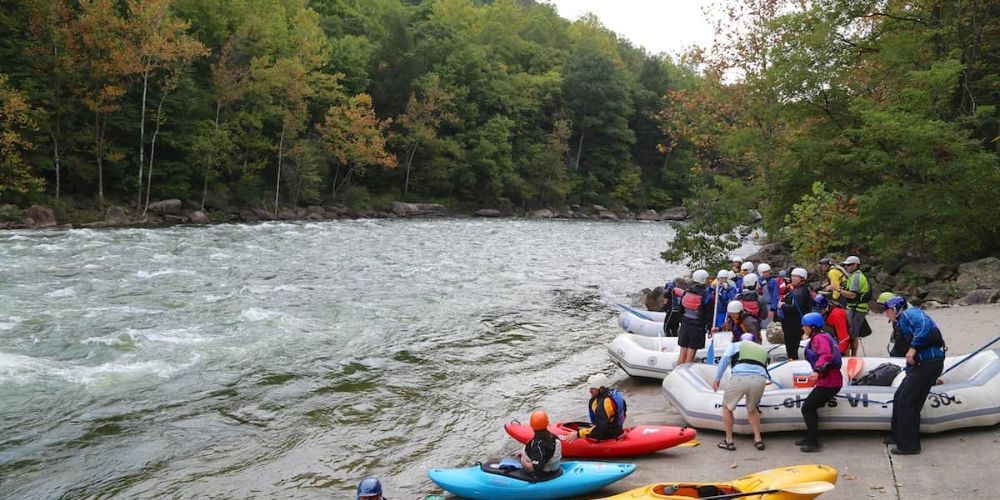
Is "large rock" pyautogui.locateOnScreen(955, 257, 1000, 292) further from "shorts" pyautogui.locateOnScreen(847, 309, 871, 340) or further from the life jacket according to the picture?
the life jacket

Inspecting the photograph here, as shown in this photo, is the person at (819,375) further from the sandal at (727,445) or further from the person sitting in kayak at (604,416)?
the person sitting in kayak at (604,416)

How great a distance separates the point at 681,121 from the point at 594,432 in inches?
833

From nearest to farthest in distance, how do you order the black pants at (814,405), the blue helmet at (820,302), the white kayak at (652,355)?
1. the black pants at (814,405)
2. the blue helmet at (820,302)
3. the white kayak at (652,355)

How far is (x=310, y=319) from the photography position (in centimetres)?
1487

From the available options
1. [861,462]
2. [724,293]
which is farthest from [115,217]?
[861,462]

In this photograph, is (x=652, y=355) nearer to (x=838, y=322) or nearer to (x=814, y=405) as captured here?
(x=838, y=322)

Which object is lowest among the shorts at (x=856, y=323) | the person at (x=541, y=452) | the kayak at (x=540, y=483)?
the kayak at (x=540, y=483)

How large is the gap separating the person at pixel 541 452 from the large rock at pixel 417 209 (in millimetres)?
41101

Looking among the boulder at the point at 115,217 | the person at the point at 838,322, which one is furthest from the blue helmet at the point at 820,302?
the boulder at the point at 115,217

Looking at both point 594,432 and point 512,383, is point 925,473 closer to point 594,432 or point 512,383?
point 594,432

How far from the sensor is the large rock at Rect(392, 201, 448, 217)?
47344 millimetres

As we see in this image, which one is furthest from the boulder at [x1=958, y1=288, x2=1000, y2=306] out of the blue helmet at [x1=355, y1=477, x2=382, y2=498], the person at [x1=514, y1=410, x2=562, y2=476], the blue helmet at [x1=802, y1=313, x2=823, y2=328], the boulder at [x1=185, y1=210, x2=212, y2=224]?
the boulder at [x1=185, y1=210, x2=212, y2=224]

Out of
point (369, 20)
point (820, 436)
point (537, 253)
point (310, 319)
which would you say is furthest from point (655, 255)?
point (369, 20)

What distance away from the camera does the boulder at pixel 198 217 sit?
1331 inches
